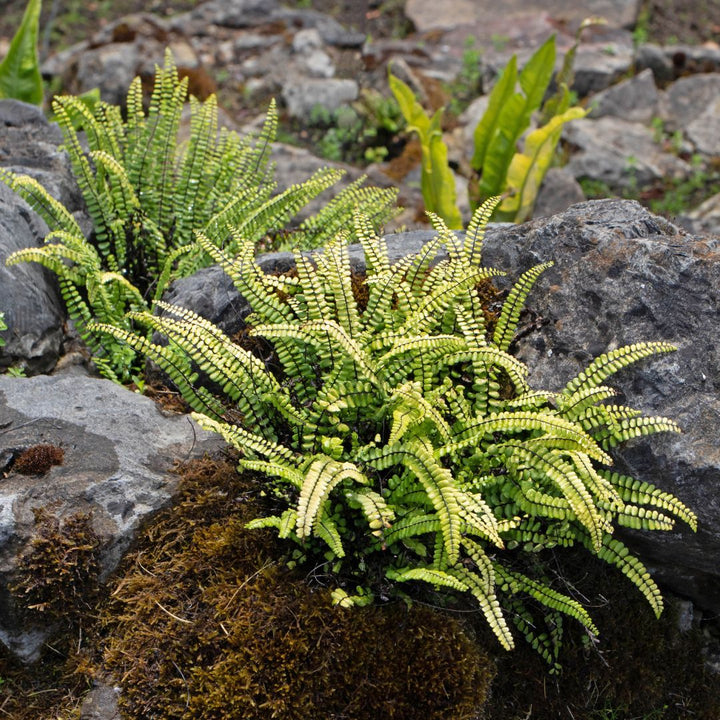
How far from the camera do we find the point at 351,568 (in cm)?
331

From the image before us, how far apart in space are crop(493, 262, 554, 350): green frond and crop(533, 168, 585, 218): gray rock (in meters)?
4.28

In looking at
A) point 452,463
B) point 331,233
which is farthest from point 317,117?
point 452,463

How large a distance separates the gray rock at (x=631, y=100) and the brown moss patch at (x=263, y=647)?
309 inches

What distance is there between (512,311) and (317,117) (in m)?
6.05

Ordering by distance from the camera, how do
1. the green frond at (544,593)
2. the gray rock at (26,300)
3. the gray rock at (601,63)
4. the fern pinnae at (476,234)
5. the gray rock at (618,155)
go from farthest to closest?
the gray rock at (601,63)
the gray rock at (618,155)
the gray rock at (26,300)
the fern pinnae at (476,234)
the green frond at (544,593)

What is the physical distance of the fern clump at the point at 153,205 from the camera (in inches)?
174

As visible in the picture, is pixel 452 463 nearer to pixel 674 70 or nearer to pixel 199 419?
pixel 199 419

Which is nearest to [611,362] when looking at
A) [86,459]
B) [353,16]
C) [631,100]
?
[86,459]

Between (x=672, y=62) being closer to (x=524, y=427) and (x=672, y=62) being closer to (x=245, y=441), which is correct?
(x=524, y=427)

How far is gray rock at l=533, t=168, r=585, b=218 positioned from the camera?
7941 mm

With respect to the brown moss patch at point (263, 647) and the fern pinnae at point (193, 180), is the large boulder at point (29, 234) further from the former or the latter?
the brown moss patch at point (263, 647)

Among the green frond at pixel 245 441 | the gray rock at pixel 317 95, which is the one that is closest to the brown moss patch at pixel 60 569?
the green frond at pixel 245 441

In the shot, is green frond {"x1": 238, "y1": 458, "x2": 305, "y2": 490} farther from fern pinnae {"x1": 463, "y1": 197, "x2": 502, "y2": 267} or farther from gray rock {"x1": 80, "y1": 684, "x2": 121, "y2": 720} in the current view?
fern pinnae {"x1": 463, "y1": 197, "x2": 502, "y2": 267}

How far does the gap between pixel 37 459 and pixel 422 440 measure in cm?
168
